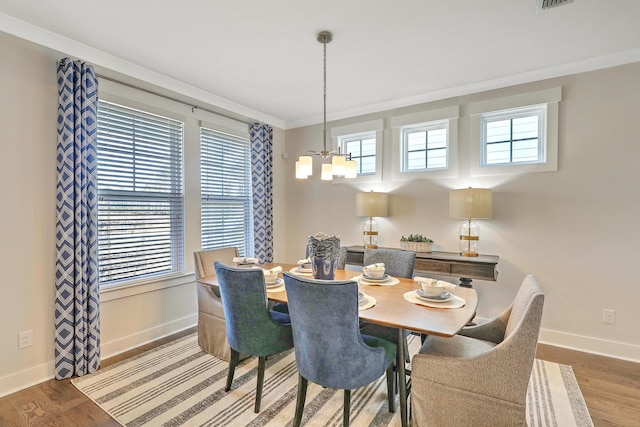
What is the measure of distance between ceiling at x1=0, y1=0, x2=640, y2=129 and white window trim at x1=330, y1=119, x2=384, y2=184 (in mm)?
575

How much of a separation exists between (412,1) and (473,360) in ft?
7.09

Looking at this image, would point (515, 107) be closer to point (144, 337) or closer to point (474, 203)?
point (474, 203)

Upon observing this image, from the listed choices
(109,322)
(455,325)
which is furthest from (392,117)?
(109,322)

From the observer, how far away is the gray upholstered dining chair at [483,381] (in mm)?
1445

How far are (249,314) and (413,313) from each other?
1006mm

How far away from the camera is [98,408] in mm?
2092

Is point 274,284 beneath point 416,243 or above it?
beneath

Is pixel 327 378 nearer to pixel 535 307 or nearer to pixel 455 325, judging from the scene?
pixel 455 325

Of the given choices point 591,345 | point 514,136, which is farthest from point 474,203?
point 591,345

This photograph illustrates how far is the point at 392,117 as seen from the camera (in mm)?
3930

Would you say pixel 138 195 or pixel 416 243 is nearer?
pixel 138 195

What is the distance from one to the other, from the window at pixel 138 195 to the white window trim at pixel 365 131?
2009mm

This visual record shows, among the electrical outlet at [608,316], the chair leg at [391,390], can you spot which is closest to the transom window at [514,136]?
the electrical outlet at [608,316]

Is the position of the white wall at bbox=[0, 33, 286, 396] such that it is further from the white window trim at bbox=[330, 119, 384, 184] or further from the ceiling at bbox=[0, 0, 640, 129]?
the white window trim at bbox=[330, 119, 384, 184]
